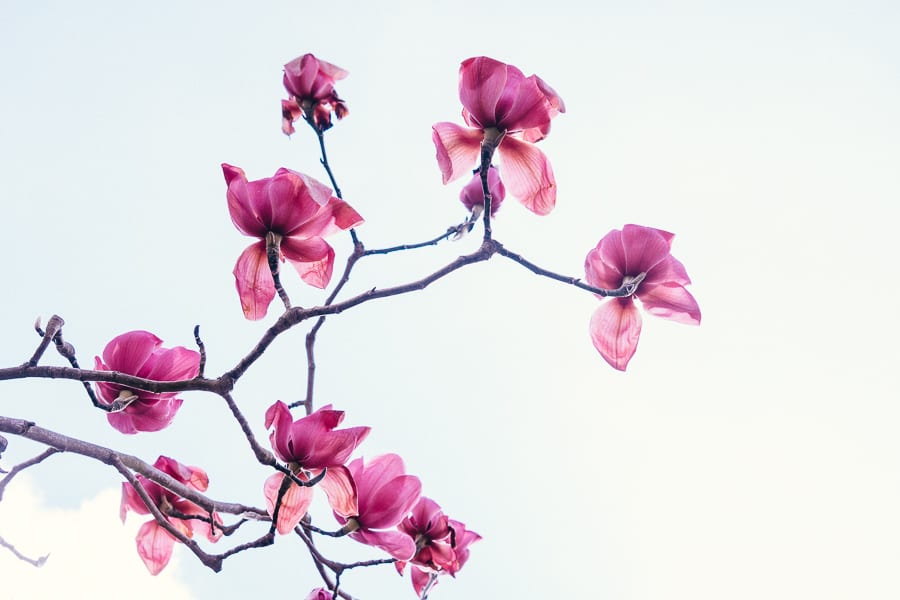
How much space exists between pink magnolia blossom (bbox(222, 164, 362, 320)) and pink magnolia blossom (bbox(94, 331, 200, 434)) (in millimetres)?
134

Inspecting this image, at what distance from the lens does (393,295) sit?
2.63ft

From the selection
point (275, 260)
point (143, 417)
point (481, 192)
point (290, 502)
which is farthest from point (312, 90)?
Result: point (290, 502)

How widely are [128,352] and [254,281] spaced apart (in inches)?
8.5

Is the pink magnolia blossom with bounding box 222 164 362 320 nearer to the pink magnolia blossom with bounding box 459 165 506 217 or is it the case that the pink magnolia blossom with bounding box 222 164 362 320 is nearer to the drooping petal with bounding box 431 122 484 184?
the drooping petal with bounding box 431 122 484 184

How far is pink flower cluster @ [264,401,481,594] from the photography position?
86cm

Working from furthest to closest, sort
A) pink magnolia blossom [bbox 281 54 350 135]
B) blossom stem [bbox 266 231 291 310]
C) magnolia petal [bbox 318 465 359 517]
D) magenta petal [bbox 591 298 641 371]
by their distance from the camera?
1. pink magnolia blossom [bbox 281 54 350 135]
2. magenta petal [bbox 591 298 641 371]
3. magnolia petal [bbox 318 465 359 517]
4. blossom stem [bbox 266 231 291 310]

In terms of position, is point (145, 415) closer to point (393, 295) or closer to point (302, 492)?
point (302, 492)

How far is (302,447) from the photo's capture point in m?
0.87

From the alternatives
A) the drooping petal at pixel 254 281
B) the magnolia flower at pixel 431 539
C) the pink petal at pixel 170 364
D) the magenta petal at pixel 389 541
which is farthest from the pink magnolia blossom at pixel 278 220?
the magnolia flower at pixel 431 539

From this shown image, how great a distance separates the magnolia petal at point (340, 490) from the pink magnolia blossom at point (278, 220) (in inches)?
9.8

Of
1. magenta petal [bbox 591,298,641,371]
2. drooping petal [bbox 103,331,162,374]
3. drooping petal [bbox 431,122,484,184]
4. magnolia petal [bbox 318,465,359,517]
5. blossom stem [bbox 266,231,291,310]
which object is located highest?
drooping petal [bbox 431,122,484,184]

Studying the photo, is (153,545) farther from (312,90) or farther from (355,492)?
(312,90)

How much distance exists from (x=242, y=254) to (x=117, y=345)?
0.23 m

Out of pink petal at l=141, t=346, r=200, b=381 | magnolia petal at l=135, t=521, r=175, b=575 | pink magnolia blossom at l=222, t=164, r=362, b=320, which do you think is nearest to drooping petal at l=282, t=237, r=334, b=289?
pink magnolia blossom at l=222, t=164, r=362, b=320
